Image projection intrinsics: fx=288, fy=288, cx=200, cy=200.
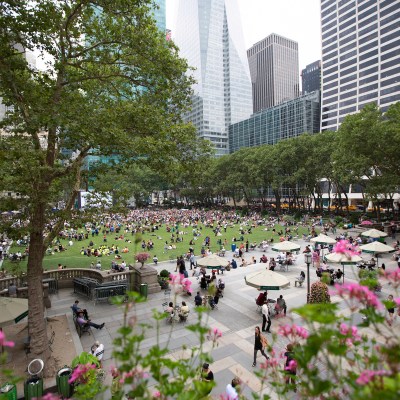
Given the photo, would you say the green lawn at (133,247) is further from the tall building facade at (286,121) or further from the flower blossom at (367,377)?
the tall building facade at (286,121)

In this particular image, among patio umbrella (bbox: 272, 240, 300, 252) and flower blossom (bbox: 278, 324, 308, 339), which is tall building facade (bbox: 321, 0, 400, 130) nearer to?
patio umbrella (bbox: 272, 240, 300, 252)

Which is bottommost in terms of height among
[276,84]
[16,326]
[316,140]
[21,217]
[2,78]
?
[16,326]

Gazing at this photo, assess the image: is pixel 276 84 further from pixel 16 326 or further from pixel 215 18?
pixel 16 326

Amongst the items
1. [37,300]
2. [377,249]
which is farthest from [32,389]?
[377,249]

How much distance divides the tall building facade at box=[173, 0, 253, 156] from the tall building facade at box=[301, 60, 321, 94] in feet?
218

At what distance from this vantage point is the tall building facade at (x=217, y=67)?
5236 inches

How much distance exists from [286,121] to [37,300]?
95790mm

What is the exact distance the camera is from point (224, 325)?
11.4 m

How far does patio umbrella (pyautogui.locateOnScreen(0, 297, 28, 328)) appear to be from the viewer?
9.10 meters

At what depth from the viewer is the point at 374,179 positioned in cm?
3375

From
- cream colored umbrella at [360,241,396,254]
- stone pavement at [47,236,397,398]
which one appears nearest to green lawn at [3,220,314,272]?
stone pavement at [47,236,397,398]

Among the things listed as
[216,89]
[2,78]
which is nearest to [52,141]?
[2,78]

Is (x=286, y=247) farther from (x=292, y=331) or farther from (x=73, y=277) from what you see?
(x=292, y=331)

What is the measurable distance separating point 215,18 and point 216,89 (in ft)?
118
